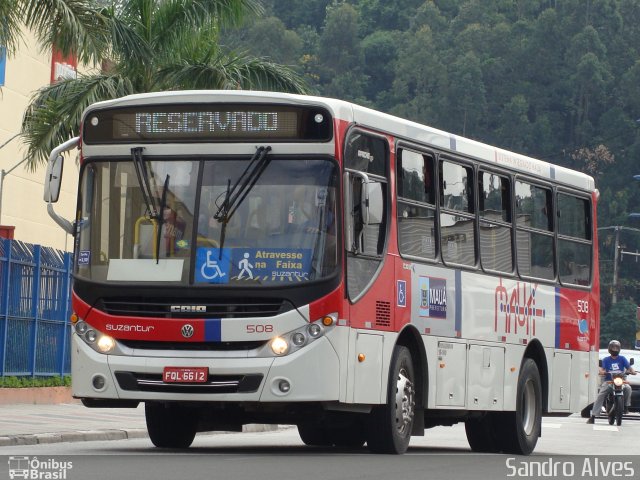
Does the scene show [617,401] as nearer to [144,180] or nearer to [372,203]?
[372,203]

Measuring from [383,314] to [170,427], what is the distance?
263cm

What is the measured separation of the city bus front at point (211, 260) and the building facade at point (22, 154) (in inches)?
1009

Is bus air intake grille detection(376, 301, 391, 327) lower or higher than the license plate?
higher

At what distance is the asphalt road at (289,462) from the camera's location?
13008mm

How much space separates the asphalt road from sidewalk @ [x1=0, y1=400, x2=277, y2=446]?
0.29 meters

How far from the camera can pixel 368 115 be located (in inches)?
632

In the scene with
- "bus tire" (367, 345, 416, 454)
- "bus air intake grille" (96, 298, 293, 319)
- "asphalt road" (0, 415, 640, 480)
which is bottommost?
"asphalt road" (0, 415, 640, 480)

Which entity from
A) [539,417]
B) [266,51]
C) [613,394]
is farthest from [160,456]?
[266,51]

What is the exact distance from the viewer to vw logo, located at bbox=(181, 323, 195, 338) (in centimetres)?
1506

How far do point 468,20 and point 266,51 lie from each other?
718 inches

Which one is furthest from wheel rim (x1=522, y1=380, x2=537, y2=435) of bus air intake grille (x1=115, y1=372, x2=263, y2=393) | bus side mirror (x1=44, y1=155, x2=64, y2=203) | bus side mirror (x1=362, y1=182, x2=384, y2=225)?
bus side mirror (x1=44, y1=155, x2=64, y2=203)

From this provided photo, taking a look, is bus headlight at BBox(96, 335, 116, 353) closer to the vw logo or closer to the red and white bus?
the red and white bus

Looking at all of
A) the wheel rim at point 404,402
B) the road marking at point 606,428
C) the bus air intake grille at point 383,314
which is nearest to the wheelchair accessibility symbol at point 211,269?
the bus air intake grille at point 383,314

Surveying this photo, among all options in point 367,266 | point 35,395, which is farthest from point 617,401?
point 367,266
